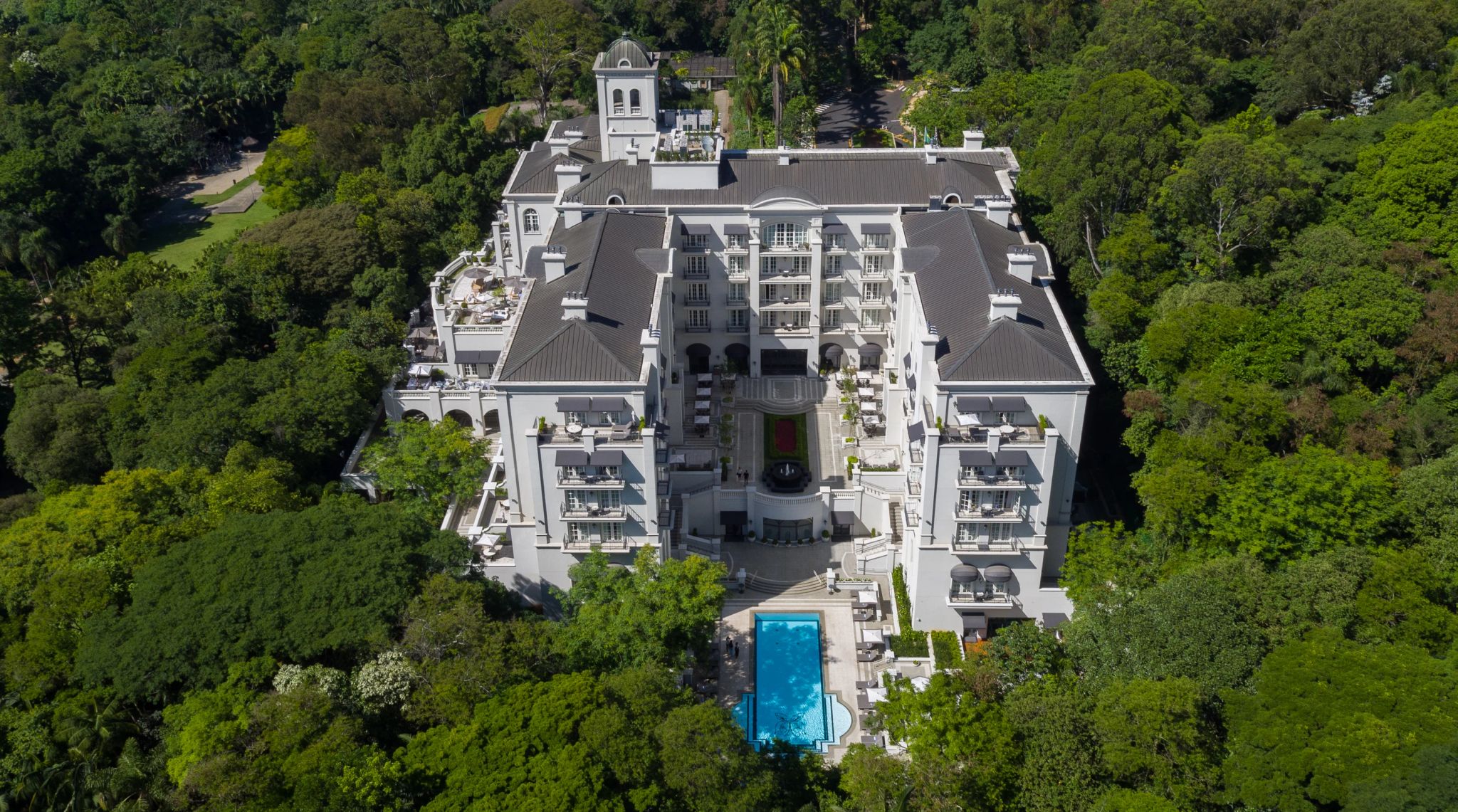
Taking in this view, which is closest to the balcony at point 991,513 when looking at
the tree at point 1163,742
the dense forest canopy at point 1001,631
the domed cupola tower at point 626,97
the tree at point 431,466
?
the dense forest canopy at point 1001,631

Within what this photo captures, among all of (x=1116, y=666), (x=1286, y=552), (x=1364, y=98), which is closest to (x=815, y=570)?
(x=1116, y=666)

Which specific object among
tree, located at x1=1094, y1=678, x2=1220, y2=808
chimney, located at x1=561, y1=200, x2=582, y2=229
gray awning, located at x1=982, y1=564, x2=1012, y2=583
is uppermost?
chimney, located at x1=561, y1=200, x2=582, y2=229

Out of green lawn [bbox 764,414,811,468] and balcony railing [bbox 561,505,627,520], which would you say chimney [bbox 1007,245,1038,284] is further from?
balcony railing [bbox 561,505,627,520]

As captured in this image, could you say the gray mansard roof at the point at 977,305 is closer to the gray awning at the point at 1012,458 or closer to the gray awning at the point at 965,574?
the gray awning at the point at 1012,458

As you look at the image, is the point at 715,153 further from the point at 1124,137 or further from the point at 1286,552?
the point at 1286,552

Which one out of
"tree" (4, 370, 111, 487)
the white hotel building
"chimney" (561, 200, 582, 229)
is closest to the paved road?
the white hotel building

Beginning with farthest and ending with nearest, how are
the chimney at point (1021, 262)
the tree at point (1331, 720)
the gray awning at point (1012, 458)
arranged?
the chimney at point (1021, 262) < the gray awning at point (1012, 458) < the tree at point (1331, 720)
